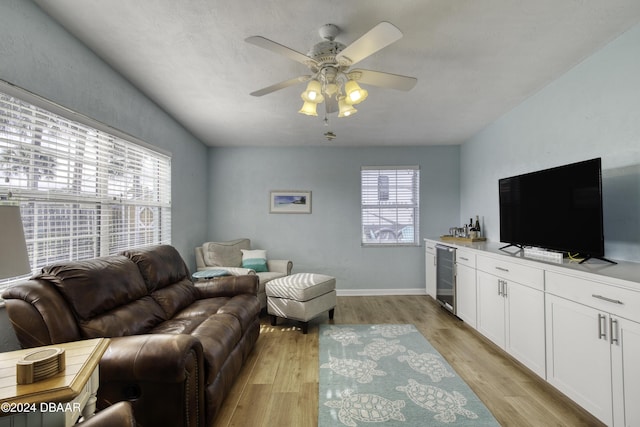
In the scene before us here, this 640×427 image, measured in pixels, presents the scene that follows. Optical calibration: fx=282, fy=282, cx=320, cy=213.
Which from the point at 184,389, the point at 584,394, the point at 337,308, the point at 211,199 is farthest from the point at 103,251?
the point at 584,394

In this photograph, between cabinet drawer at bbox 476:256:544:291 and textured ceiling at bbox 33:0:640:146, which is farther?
cabinet drawer at bbox 476:256:544:291

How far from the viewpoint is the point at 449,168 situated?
15.9 feet

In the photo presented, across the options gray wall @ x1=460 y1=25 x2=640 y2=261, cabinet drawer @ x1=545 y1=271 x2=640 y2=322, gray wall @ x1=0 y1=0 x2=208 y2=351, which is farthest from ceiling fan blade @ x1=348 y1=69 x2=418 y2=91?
gray wall @ x1=0 y1=0 x2=208 y2=351

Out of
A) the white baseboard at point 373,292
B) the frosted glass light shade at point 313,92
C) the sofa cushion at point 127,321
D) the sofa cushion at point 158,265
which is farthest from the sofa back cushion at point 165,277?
the white baseboard at point 373,292

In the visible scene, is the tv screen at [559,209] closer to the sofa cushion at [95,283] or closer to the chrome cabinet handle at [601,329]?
the chrome cabinet handle at [601,329]

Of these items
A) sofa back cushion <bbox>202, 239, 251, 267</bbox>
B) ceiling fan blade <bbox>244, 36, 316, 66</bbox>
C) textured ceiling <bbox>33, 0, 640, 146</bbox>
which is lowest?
sofa back cushion <bbox>202, 239, 251, 267</bbox>

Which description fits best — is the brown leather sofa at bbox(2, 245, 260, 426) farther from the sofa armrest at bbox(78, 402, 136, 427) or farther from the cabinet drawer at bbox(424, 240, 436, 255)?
the cabinet drawer at bbox(424, 240, 436, 255)

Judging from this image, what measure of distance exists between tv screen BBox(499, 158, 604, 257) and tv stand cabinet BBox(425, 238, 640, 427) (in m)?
0.22

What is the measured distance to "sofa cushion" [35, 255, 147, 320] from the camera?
5.24 feet

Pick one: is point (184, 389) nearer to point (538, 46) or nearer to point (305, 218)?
point (538, 46)

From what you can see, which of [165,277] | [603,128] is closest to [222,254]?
[165,277]

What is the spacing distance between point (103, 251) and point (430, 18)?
9.75ft

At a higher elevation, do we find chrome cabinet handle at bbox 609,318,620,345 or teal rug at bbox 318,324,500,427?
chrome cabinet handle at bbox 609,318,620,345

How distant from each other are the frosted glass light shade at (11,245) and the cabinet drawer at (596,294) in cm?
278
